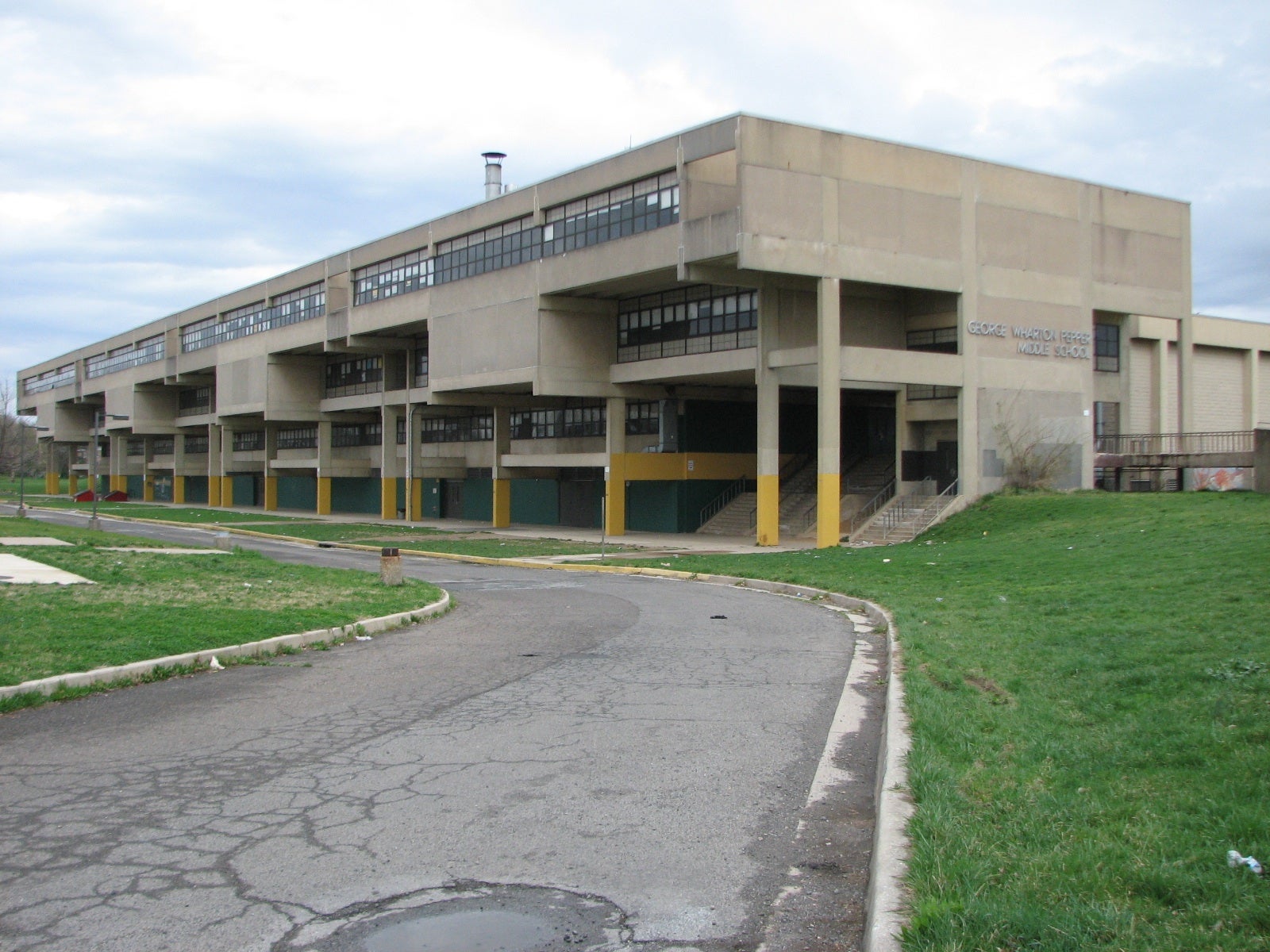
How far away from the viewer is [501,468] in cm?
5291

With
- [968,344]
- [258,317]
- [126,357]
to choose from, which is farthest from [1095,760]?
[126,357]

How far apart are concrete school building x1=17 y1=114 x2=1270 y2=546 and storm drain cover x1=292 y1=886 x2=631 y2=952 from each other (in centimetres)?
2978

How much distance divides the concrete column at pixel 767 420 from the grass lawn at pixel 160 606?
1694 cm

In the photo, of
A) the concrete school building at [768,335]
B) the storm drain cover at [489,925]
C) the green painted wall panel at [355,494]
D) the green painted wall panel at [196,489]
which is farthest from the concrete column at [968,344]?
the green painted wall panel at [196,489]

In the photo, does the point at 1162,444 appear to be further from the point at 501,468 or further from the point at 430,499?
the point at 430,499

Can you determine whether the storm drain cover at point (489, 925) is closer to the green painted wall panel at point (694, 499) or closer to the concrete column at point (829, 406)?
the concrete column at point (829, 406)

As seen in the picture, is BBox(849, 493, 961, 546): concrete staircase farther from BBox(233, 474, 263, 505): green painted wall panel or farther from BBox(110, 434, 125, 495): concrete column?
BBox(110, 434, 125, 495): concrete column

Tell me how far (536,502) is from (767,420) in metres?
19.7

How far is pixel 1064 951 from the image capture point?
13.4 ft

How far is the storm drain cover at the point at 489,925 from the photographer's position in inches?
190

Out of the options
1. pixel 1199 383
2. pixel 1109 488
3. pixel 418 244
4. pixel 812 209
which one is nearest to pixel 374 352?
pixel 418 244

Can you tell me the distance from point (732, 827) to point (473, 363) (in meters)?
42.3

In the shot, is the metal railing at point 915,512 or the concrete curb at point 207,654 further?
the metal railing at point 915,512

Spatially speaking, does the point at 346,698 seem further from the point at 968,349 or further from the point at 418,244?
the point at 418,244
